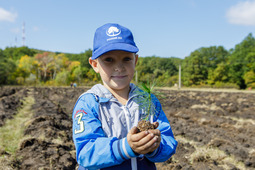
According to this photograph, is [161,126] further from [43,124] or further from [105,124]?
[43,124]

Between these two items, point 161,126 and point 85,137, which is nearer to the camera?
point 85,137

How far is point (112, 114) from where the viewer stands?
5.37 ft

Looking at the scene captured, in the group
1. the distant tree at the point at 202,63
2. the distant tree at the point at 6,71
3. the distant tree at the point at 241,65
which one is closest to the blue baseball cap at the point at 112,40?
the distant tree at the point at 202,63

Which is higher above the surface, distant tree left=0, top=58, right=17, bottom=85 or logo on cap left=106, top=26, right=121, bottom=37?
distant tree left=0, top=58, right=17, bottom=85

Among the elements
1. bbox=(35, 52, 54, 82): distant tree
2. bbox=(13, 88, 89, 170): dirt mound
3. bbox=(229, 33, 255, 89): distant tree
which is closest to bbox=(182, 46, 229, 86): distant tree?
bbox=(229, 33, 255, 89): distant tree

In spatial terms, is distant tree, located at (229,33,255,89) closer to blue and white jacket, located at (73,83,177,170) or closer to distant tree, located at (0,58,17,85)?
blue and white jacket, located at (73,83,177,170)

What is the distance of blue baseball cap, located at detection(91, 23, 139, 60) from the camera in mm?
1573

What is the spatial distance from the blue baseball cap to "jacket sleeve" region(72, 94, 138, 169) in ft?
1.31

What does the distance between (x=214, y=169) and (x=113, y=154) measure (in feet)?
11.4

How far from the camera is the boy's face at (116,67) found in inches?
64.4

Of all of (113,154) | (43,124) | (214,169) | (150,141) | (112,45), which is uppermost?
(112,45)

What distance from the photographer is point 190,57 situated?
6456 centimetres

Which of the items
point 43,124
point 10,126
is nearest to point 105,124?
point 43,124

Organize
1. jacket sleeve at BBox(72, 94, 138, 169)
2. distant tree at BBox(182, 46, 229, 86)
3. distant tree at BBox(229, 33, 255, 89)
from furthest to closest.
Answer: distant tree at BBox(182, 46, 229, 86) < distant tree at BBox(229, 33, 255, 89) < jacket sleeve at BBox(72, 94, 138, 169)
